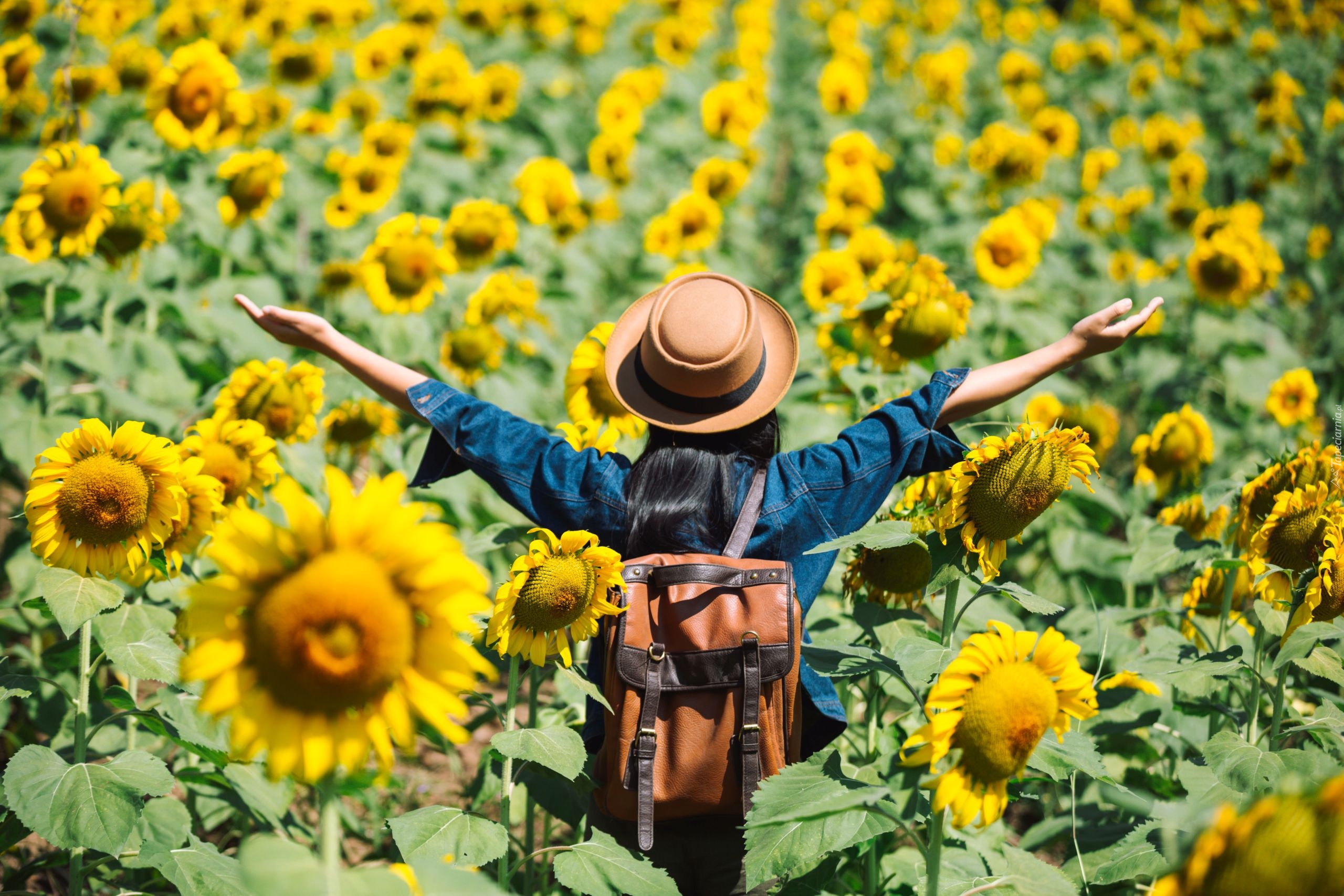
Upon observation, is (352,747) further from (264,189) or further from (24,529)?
(264,189)

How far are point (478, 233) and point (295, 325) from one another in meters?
2.42

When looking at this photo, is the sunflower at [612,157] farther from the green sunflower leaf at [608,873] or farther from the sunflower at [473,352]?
the green sunflower leaf at [608,873]

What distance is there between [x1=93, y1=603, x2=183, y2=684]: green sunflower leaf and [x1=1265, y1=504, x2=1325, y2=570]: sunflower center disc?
7.28ft

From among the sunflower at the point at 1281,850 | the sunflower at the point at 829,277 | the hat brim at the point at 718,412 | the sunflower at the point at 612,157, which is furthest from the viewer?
the sunflower at the point at 612,157

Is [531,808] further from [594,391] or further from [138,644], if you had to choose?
[594,391]

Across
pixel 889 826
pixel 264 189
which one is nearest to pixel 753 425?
pixel 889 826

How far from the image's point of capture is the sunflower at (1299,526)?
204 centimetres

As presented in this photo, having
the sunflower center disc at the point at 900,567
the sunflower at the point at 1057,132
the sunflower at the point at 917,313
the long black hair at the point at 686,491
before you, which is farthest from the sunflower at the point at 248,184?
the sunflower at the point at 1057,132

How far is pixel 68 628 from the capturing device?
1.87 meters

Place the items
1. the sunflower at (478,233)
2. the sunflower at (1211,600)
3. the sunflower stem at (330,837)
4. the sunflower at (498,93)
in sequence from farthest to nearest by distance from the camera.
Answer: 1. the sunflower at (498,93)
2. the sunflower at (478,233)
3. the sunflower at (1211,600)
4. the sunflower stem at (330,837)

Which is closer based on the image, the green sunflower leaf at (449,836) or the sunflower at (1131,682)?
the green sunflower leaf at (449,836)

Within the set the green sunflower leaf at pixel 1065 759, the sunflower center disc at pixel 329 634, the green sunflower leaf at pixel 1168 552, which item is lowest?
the green sunflower leaf at pixel 1168 552

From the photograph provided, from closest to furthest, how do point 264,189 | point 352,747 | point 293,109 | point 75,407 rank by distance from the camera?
point 352,747 → point 75,407 → point 264,189 → point 293,109

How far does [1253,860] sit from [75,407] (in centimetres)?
349
